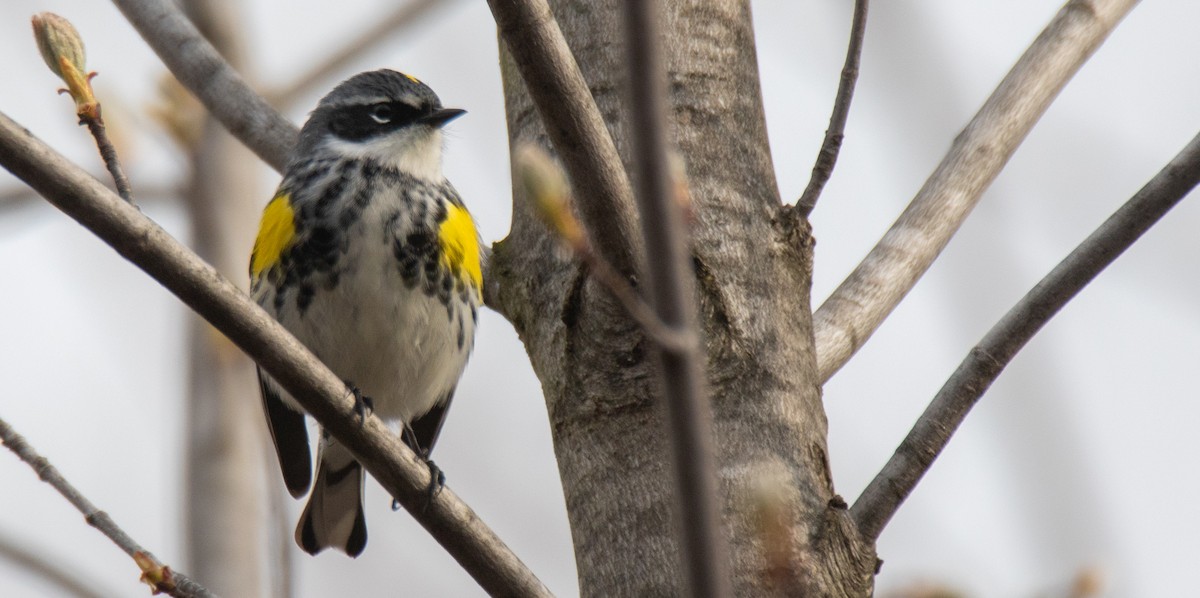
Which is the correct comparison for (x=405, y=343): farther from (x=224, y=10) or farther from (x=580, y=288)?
(x=224, y=10)

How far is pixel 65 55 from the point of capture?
2.53 metres

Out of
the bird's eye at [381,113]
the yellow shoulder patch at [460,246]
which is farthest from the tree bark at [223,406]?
the bird's eye at [381,113]

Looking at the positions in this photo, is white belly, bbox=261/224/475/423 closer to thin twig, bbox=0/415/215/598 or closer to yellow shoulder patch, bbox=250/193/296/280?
yellow shoulder patch, bbox=250/193/296/280

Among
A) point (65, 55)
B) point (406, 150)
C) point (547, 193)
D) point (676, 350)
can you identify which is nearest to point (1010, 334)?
point (547, 193)

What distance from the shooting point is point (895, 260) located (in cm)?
293

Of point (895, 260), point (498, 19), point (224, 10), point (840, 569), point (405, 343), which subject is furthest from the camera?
point (224, 10)

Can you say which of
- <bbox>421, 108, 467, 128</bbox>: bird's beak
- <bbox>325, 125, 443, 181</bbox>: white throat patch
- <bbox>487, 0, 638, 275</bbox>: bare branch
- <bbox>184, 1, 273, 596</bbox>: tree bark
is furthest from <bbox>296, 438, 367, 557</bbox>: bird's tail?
<bbox>487, 0, 638, 275</bbox>: bare branch

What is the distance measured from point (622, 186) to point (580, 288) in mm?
469

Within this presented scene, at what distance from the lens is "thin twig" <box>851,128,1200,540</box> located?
7.59ft

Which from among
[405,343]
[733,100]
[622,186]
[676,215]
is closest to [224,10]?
[405,343]

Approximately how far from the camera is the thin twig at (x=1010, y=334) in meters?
2.31

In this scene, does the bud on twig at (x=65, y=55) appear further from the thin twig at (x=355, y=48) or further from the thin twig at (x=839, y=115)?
the thin twig at (x=355, y=48)

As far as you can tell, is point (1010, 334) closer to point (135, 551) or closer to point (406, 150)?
point (135, 551)

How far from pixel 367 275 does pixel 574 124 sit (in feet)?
7.17
